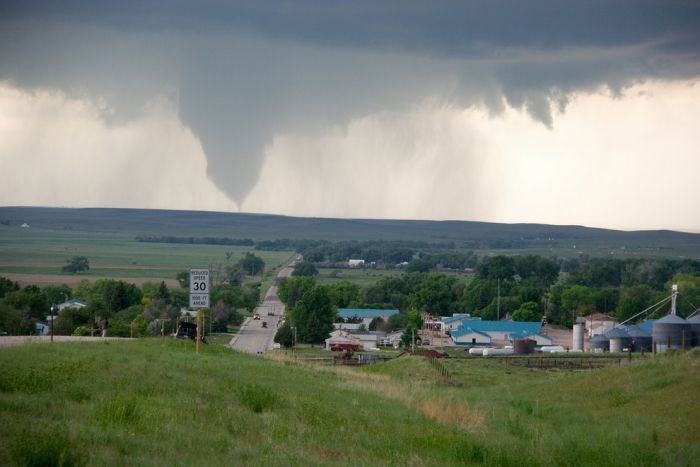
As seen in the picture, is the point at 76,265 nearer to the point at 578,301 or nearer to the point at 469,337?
the point at 578,301

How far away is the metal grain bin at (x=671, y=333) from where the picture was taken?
61.0 meters

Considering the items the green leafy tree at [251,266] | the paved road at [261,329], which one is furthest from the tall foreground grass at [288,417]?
the green leafy tree at [251,266]

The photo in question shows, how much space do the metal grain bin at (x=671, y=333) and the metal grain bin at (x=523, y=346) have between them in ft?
38.5

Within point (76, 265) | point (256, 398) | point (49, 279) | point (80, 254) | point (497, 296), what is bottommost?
point (256, 398)

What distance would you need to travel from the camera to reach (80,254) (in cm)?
16300

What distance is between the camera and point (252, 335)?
266ft

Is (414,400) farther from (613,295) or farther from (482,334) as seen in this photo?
(613,295)

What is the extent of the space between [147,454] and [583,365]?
139ft

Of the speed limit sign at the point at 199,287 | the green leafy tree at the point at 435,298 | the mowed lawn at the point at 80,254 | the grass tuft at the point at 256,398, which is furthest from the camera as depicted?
the green leafy tree at the point at 435,298

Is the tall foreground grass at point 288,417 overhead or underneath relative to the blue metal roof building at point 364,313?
underneath

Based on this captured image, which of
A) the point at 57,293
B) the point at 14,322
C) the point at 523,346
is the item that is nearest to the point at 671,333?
the point at 523,346

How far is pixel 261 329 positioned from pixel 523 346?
22.5m

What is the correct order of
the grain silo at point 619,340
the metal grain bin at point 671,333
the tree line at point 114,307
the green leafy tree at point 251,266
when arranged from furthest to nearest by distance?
1. the green leafy tree at point 251,266
2. the grain silo at point 619,340
3. the metal grain bin at point 671,333
4. the tree line at point 114,307

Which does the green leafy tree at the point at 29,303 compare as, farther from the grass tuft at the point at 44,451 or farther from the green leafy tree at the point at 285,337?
the grass tuft at the point at 44,451
